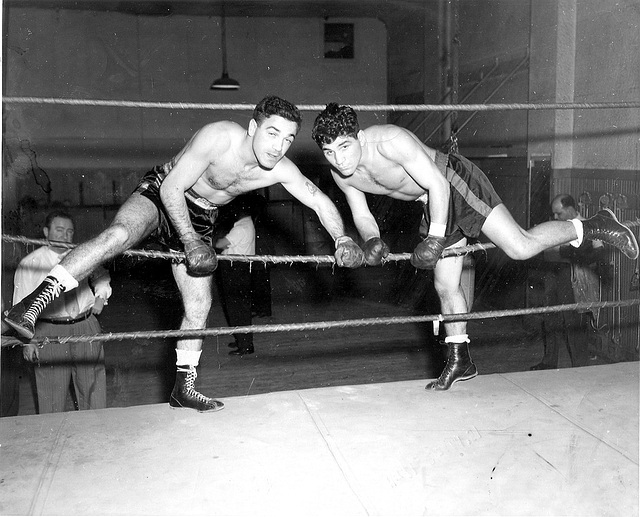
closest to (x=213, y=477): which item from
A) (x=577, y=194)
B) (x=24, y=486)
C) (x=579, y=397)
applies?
(x=24, y=486)

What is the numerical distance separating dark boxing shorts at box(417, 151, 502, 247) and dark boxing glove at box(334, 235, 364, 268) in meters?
0.43

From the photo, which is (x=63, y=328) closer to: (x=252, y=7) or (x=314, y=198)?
(x=314, y=198)

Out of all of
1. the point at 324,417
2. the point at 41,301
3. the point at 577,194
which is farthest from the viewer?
the point at 577,194

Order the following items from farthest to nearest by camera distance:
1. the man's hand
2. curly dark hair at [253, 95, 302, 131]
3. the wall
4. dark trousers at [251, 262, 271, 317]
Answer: the wall, dark trousers at [251, 262, 271, 317], the man's hand, curly dark hair at [253, 95, 302, 131]

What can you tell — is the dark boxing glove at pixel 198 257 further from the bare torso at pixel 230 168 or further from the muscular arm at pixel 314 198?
the muscular arm at pixel 314 198

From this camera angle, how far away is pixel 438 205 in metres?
2.15

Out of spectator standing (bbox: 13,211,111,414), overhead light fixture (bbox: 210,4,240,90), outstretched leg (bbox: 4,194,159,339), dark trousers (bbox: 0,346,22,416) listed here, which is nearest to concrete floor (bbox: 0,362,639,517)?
outstretched leg (bbox: 4,194,159,339)

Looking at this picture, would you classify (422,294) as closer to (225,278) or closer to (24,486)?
(225,278)

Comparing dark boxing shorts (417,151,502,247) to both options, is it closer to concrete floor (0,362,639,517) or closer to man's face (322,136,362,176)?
man's face (322,136,362,176)

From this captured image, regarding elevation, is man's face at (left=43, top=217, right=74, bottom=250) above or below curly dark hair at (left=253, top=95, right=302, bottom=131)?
below

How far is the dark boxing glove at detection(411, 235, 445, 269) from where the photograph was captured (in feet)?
6.89

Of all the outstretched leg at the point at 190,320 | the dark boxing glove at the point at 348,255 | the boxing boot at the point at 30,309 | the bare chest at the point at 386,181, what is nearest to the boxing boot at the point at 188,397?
the outstretched leg at the point at 190,320

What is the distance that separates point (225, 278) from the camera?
545cm

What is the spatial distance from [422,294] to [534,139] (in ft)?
7.06
